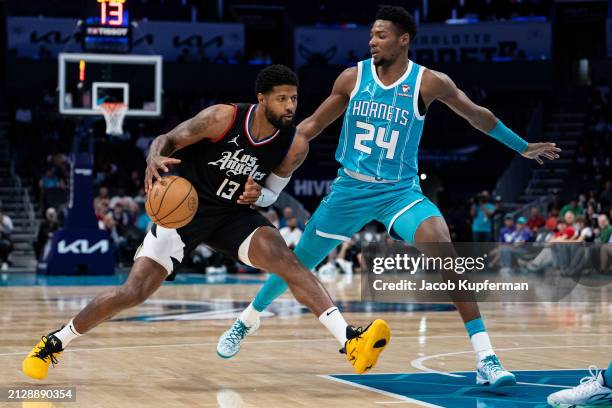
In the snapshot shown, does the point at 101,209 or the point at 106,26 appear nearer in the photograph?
the point at 106,26

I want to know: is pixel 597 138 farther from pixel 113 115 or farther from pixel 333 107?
pixel 333 107

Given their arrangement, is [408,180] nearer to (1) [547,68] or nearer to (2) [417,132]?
(2) [417,132]

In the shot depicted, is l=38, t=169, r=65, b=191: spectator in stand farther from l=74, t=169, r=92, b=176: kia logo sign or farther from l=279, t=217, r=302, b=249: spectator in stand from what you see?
l=279, t=217, r=302, b=249: spectator in stand

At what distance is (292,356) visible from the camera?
750cm

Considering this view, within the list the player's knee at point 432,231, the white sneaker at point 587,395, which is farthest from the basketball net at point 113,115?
the white sneaker at point 587,395

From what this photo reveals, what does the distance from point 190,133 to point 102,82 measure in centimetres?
1232

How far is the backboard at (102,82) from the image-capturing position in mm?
17672

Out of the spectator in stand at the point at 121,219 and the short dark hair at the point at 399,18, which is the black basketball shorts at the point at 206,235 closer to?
the short dark hair at the point at 399,18

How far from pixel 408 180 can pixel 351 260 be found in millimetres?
15697

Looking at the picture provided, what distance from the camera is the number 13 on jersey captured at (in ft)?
21.2

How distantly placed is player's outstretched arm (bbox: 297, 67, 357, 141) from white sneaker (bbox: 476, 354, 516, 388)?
1793 mm

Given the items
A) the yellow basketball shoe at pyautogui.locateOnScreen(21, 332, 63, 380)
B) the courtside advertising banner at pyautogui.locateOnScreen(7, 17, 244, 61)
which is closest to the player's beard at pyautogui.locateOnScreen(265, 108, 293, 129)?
the yellow basketball shoe at pyautogui.locateOnScreen(21, 332, 63, 380)

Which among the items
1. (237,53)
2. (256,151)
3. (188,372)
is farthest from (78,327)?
(237,53)

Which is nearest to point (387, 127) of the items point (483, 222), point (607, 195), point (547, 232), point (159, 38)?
point (547, 232)
